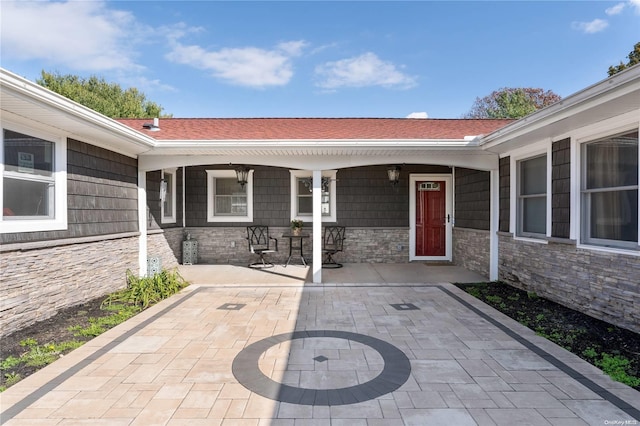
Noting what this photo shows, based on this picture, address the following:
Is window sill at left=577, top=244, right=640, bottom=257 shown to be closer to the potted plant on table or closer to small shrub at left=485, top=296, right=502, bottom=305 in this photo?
small shrub at left=485, top=296, right=502, bottom=305

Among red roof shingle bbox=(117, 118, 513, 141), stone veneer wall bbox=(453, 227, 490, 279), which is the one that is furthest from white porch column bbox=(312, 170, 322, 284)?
stone veneer wall bbox=(453, 227, 490, 279)

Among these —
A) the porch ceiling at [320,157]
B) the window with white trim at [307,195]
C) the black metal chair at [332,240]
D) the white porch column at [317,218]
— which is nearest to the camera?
the porch ceiling at [320,157]

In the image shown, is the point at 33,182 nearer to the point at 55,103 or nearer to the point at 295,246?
the point at 55,103

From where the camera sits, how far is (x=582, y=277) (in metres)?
4.34

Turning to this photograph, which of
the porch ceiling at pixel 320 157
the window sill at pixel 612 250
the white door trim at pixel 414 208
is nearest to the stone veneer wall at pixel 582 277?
the window sill at pixel 612 250

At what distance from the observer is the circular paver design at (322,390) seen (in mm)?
2428

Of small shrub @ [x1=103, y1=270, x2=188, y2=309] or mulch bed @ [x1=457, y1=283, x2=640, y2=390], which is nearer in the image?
mulch bed @ [x1=457, y1=283, x2=640, y2=390]

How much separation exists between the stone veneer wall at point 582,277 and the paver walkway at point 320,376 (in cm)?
105

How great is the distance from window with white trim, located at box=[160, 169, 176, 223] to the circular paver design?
213 inches

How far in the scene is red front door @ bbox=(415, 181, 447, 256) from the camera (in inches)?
338

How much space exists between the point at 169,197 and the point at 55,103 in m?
4.69

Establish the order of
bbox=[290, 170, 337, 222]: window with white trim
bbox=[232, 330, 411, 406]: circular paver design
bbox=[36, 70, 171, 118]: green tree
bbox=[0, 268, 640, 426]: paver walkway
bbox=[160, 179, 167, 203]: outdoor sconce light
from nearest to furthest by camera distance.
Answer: bbox=[0, 268, 640, 426]: paver walkway
bbox=[232, 330, 411, 406]: circular paver design
bbox=[160, 179, 167, 203]: outdoor sconce light
bbox=[290, 170, 337, 222]: window with white trim
bbox=[36, 70, 171, 118]: green tree

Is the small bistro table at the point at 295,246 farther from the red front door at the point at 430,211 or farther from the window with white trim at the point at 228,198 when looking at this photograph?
the red front door at the point at 430,211

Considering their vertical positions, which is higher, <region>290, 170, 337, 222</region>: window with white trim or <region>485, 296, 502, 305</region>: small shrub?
<region>290, 170, 337, 222</region>: window with white trim
